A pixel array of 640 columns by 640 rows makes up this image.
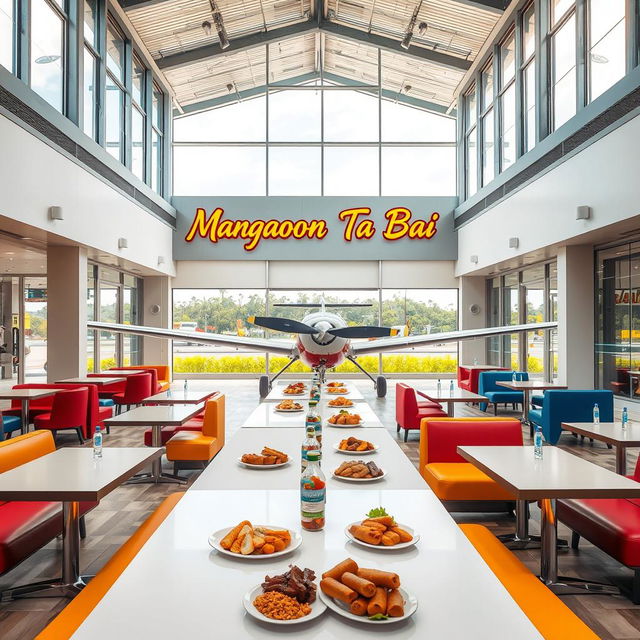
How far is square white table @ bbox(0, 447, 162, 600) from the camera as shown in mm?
2314

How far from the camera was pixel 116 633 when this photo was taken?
1.25 m

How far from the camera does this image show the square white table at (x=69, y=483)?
231 cm

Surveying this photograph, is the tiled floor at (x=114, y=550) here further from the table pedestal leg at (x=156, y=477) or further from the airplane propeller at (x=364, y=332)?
Answer: the airplane propeller at (x=364, y=332)

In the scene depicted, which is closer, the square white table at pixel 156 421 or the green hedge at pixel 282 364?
the square white table at pixel 156 421

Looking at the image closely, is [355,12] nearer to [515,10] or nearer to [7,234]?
[515,10]

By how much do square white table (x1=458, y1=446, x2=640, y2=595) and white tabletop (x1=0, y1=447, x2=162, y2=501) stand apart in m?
1.89

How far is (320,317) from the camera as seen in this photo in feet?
27.1

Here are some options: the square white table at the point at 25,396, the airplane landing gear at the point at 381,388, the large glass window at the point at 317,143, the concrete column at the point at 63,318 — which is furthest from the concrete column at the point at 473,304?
the square white table at the point at 25,396

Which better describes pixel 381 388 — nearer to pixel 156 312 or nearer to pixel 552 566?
pixel 156 312

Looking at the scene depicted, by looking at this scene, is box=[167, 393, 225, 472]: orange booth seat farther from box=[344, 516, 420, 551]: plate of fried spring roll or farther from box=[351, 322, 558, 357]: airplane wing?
box=[351, 322, 558, 357]: airplane wing

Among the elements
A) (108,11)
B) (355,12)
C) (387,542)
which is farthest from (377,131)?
(387,542)

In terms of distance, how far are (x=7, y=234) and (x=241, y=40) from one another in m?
7.72

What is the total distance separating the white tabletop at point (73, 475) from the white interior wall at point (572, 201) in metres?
6.16

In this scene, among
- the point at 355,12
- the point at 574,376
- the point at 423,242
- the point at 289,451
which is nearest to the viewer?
the point at 289,451
